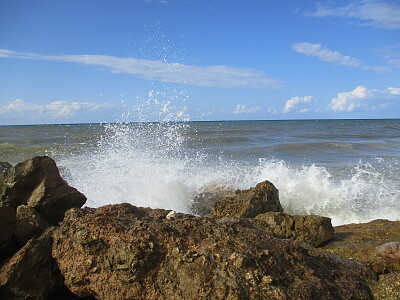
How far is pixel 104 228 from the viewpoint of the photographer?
97.0 inches

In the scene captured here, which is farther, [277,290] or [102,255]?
[102,255]

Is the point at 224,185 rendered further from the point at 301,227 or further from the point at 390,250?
the point at 390,250

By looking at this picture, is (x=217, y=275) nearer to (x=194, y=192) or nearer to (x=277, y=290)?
(x=277, y=290)

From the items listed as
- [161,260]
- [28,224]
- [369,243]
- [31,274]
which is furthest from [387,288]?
[28,224]

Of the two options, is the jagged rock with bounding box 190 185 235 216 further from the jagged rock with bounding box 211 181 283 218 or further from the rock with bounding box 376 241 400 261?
the rock with bounding box 376 241 400 261

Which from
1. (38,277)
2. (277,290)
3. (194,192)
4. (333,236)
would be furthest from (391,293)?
(194,192)

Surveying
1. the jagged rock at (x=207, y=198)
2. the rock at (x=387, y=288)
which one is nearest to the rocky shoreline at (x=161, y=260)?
the rock at (x=387, y=288)

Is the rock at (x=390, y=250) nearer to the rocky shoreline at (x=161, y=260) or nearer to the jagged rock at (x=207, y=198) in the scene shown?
the rocky shoreline at (x=161, y=260)

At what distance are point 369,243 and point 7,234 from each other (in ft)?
11.5

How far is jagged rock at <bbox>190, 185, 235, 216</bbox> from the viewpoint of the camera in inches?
272

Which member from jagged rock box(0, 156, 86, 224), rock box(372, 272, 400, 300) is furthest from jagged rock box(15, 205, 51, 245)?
rock box(372, 272, 400, 300)

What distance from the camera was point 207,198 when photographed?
24.1ft

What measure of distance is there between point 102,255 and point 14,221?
1.31 m

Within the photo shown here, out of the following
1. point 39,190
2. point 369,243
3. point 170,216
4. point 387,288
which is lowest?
point 369,243
